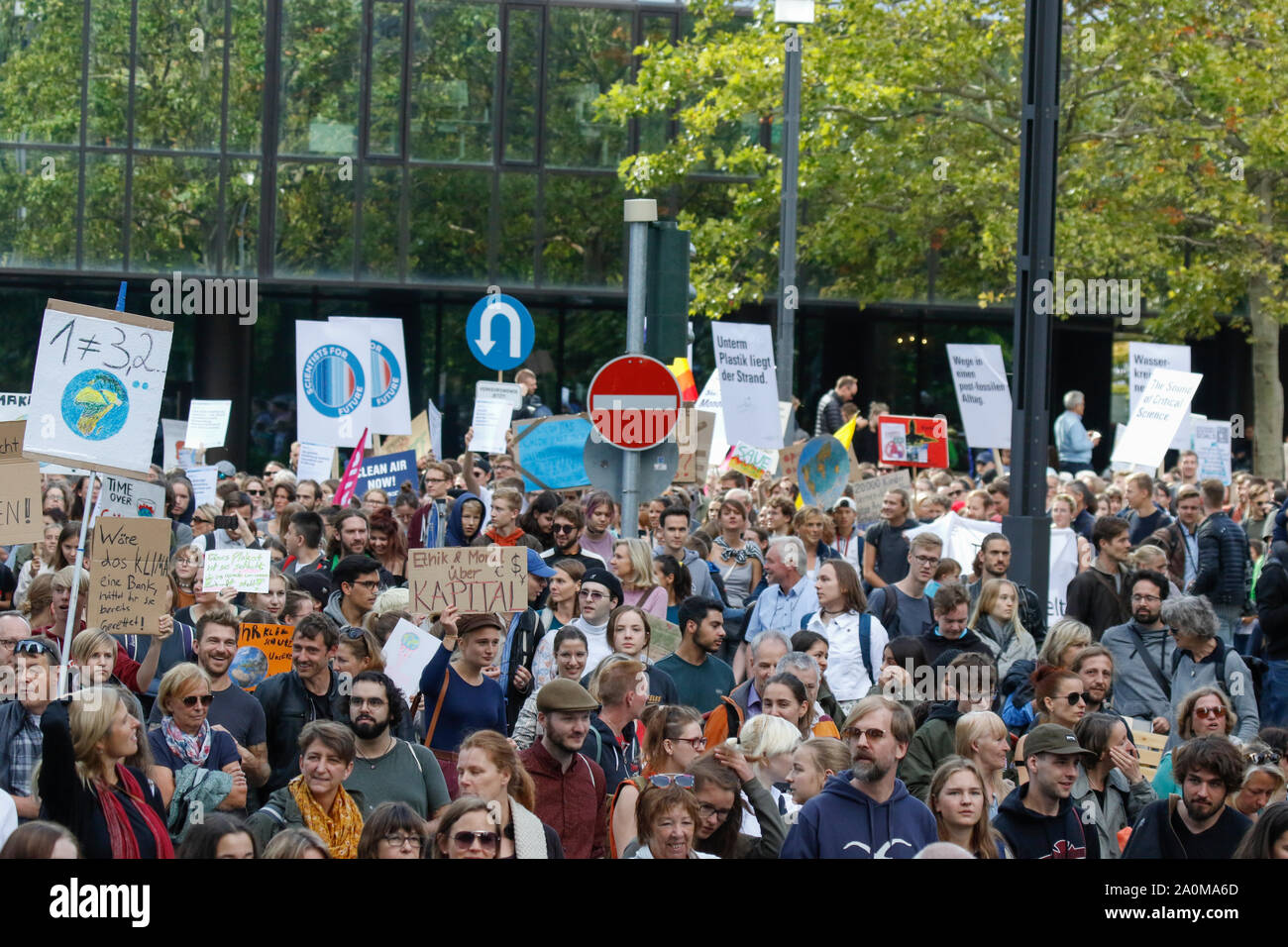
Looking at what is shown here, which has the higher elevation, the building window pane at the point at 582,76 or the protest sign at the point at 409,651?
the building window pane at the point at 582,76

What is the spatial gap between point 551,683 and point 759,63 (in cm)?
1855

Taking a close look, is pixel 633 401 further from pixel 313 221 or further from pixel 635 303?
pixel 313 221

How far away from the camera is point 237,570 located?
32.8ft

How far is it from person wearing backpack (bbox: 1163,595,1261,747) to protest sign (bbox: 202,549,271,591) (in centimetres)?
463

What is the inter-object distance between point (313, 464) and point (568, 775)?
32.6 feet

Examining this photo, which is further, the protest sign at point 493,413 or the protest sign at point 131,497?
the protest sign at point 493,413

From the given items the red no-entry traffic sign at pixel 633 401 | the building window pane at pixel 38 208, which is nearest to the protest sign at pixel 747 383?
the red no-entry traffic sign at pixel 633 401

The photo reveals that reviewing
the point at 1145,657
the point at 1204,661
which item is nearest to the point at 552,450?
the point at 1145,657

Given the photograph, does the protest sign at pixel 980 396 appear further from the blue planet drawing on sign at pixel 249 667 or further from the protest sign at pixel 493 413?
the blue planet drawing on sign at pixel 249 667

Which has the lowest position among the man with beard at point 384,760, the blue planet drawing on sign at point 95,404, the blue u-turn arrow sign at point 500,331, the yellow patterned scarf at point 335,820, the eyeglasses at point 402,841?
the yellow patterned scarf at point 335,820

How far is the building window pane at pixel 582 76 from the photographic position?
28484 millimetres

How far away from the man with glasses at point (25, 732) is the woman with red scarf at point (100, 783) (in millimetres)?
577

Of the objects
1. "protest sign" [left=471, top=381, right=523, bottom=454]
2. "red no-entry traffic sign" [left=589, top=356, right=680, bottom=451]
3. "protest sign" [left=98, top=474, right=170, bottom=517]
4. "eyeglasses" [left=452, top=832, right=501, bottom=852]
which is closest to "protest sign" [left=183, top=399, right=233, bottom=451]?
"protest sign" [left=471, top=381, right=523, bottom=454]

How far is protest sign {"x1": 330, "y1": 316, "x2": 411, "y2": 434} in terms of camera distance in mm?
16188
